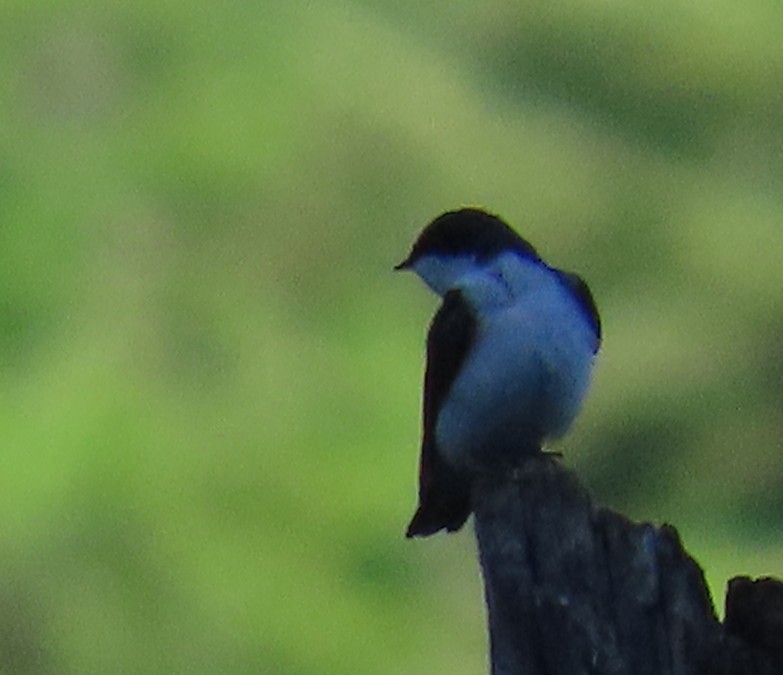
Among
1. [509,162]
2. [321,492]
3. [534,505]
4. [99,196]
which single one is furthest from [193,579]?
[534,505]

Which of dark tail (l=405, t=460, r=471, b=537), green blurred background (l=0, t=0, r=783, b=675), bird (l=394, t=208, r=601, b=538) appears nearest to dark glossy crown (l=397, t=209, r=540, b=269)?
bird (l=394, t=208, r=601, b=538)

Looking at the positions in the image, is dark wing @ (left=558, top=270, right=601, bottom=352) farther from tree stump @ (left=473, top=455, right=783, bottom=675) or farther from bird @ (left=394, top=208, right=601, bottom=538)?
tree stump @ (left=473, top=455, right=783, bottom=675)

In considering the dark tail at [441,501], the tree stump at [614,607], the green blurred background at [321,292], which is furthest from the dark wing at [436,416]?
the green blurred background at [321,292]

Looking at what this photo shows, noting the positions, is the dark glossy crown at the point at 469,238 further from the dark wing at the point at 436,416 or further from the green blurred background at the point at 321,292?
the green blurred background at the point at 321,292

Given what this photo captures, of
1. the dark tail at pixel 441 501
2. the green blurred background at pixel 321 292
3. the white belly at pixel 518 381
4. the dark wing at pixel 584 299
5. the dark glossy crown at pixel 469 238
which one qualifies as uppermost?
the green blurred background at pixel 321 292

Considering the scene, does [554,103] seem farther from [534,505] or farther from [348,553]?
[534,505]

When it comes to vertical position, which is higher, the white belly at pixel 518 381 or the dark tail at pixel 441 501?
the white belly at pixel 518 381
